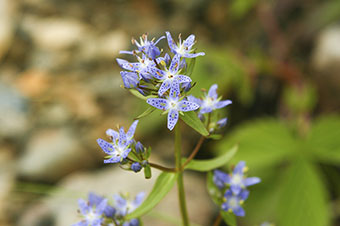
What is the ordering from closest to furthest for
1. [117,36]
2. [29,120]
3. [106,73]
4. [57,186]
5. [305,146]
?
[305,146] → [57,186] → [29,120] → [106,73] → [117,36]

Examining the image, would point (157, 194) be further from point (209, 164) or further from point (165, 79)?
point (165, 79)

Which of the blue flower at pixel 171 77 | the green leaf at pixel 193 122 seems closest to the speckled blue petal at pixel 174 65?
the blue flower at pixel 171 77

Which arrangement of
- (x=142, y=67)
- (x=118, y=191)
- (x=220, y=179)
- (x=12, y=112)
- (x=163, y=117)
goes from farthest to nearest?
(x=12, y=112)
(x=163, y=117)
(x=118, y=191)
(x=220, y=179)
(x=142, y=67)

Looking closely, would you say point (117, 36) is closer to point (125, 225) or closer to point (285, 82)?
point (285, 82)

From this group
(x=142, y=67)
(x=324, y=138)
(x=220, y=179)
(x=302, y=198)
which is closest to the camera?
(x=142, y=67)

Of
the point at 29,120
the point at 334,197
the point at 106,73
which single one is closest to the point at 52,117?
the point at 29,120

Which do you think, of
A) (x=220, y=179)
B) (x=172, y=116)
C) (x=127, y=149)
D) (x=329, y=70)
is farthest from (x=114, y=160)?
(x=329, y=70)

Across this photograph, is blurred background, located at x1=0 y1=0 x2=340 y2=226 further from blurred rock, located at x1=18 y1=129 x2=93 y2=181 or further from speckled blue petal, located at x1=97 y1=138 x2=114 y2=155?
speckled blue petal, located at x1=97 y1=138 x2=114 y2=155
